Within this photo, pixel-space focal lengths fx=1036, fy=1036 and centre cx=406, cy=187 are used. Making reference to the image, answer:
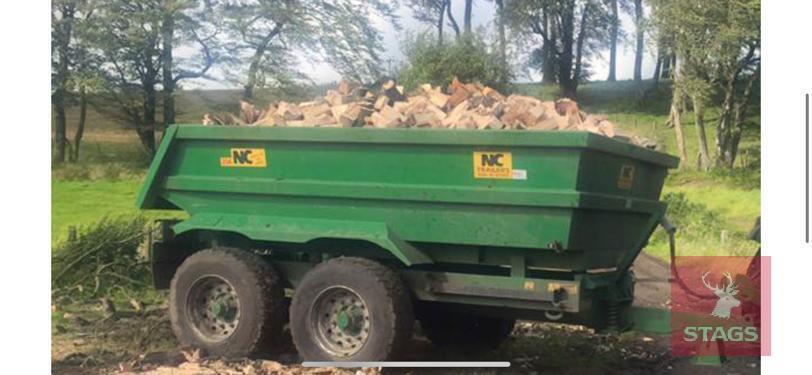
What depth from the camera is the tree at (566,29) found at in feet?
18.5

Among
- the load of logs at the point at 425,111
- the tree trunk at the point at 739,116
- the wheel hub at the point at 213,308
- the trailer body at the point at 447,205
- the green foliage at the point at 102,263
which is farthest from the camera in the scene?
the green foliage at the point at 102,263

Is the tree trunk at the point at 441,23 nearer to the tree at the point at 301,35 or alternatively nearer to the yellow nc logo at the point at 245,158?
the tree at the point at 301,35

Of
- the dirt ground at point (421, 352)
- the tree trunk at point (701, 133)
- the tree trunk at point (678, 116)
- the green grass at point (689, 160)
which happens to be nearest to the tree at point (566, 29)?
the green grass at point (689, 160)

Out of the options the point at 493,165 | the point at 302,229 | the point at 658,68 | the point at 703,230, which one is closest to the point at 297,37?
the point at 302,229

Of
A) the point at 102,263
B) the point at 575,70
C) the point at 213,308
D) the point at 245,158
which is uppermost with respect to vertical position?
the point at 575,70

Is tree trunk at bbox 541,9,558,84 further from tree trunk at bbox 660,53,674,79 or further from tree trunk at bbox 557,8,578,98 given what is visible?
tree trunk at bbox 660,53,674,79

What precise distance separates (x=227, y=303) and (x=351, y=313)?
831 mm

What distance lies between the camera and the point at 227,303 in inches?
233

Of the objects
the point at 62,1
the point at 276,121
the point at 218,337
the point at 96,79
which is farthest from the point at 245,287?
→ the point at 62,1

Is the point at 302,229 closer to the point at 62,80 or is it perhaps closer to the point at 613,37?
the point at 62,80

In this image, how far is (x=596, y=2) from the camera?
563cm

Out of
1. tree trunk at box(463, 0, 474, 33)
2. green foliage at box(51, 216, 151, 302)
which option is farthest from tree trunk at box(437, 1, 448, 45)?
green foliage at box(51, 216, 151, 302)

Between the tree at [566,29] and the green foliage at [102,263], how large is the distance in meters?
2.59

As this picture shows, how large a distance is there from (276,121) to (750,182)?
8.56 ft
